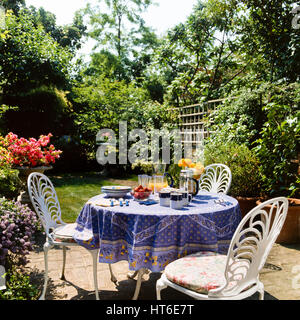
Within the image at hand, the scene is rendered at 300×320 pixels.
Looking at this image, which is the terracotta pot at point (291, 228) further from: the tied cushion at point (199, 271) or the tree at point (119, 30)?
the tree at point (119, 30)

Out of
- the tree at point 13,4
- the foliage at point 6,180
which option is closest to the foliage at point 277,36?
the foliage at point 6,180

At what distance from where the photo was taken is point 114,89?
31.5 feet

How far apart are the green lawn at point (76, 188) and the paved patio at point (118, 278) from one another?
134cm

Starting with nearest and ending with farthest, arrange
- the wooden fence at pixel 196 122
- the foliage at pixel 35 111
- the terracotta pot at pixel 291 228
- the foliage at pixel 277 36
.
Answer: the terracotta pot at pixel 291 228, the foliage at pixel 277 36, the wooden fence at pixel 196 122, the foliage at pixel 35 111

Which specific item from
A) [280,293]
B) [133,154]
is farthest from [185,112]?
[280,293]

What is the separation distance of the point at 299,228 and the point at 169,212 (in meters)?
2.46

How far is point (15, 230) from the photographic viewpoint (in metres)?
2.29

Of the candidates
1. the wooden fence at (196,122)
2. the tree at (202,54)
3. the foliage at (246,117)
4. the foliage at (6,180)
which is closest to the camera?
the foliage at (6,180)

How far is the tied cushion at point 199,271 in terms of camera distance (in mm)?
1693

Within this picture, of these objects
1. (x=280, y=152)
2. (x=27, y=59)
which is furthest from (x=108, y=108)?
(x=280, y=152)

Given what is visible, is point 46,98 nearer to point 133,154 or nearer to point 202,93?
point 133,154

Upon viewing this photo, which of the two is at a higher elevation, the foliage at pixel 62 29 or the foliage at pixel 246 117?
the foliage at pixel 62 29

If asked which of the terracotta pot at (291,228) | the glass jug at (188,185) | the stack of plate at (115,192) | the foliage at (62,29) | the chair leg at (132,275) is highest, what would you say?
the foliage at (62,29)

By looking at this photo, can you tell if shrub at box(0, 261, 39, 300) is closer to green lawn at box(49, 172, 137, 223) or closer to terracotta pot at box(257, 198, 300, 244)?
green lawn at box(49, 172, 137, 223)
